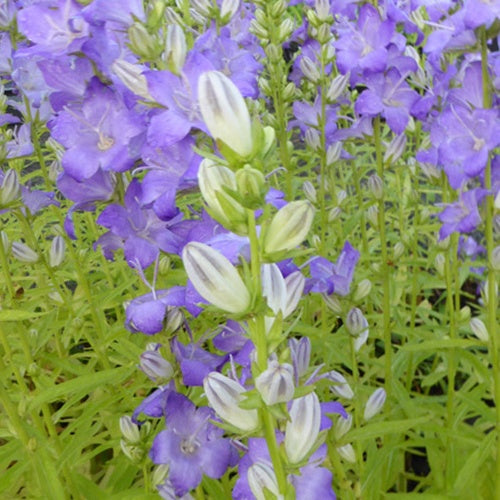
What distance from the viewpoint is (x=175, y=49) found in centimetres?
123

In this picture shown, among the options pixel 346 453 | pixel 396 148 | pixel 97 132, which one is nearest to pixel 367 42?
pixel 396 148

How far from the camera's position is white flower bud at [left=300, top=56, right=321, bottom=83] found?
2590 millimetres

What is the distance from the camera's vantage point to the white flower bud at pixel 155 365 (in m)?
1.39

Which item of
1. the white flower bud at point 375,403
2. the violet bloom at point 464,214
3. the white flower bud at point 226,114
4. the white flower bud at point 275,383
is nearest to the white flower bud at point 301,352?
the white flower bud at point 275,383

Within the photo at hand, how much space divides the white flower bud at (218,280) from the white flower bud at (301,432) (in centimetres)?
25

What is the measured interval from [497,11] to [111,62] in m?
0.93

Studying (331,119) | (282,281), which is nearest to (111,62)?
(282,281)

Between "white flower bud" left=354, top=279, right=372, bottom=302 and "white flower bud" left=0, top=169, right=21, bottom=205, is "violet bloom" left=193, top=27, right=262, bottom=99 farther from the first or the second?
"white flower bud" left=0, top=169, right=21, bottom=205

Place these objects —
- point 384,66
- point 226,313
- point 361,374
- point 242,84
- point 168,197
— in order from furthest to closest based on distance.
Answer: point 361,374, point 384,66, point 242,84, point 168,197, point 226,313

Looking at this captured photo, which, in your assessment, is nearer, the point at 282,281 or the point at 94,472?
the point at 282,281

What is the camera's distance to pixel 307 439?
109cm

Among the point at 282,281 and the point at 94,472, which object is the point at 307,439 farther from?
the point at 94,472

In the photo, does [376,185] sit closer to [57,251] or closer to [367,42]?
[367,42]

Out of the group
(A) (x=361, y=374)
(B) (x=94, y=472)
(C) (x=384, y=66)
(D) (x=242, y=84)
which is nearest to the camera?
(D) (x=242, y=84)
